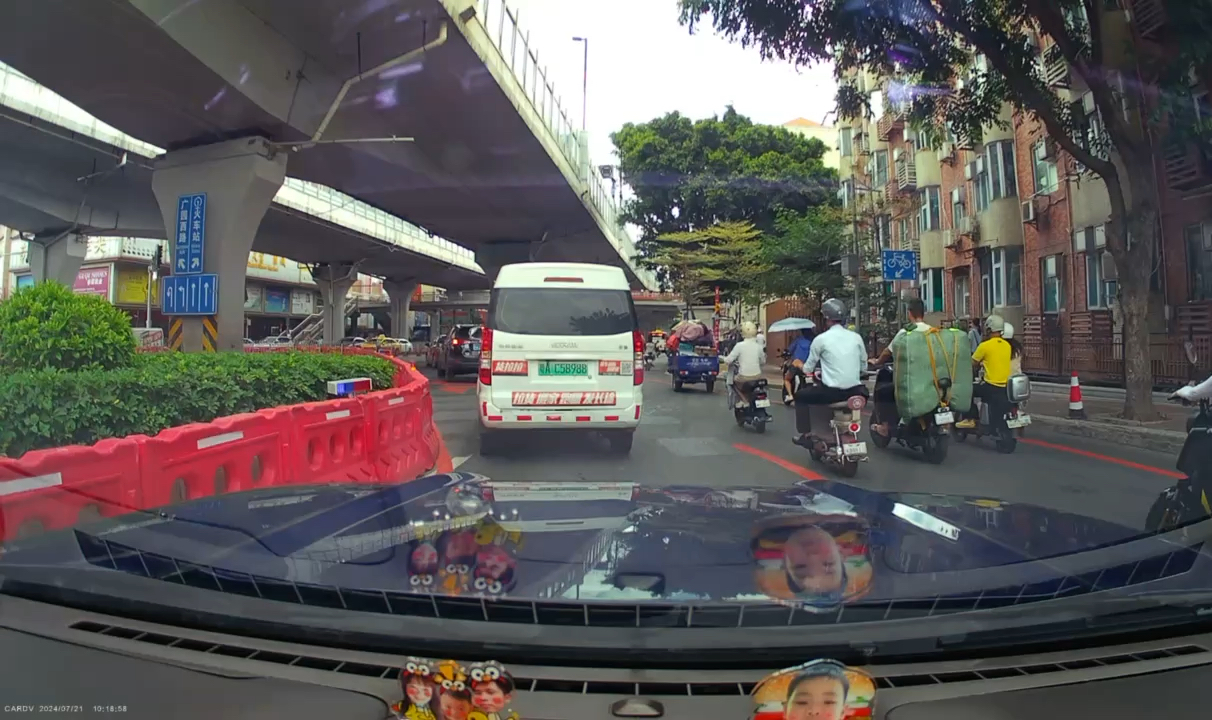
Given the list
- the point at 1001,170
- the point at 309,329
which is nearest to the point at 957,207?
the point at 1001,170

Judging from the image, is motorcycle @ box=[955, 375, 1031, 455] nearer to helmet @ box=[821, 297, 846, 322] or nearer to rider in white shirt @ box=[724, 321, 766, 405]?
helmet @ box=[821, 297, 846, 322]

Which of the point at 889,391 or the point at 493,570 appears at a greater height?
the point at 889,391

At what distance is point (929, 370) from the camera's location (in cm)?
775

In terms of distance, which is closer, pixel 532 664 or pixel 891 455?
pixel 532 664

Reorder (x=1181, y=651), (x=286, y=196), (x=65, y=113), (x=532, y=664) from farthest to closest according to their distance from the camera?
(x=286, y=196), (x=65, y=113), (x=1181, y=651), (x=532, y=664)

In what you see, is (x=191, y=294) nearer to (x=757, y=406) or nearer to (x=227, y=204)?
(x=227, y=204)

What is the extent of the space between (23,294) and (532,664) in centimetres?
598

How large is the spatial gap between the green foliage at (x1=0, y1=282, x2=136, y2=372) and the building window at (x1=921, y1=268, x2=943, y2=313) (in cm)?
2560

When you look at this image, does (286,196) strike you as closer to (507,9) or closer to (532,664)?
(507,9)

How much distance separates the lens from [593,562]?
2.66 metres

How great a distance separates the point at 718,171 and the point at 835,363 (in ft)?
84.4

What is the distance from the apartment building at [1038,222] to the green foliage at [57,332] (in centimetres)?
1227

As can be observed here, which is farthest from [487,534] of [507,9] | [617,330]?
[507,9]

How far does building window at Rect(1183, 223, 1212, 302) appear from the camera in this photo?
1573 centimetres
